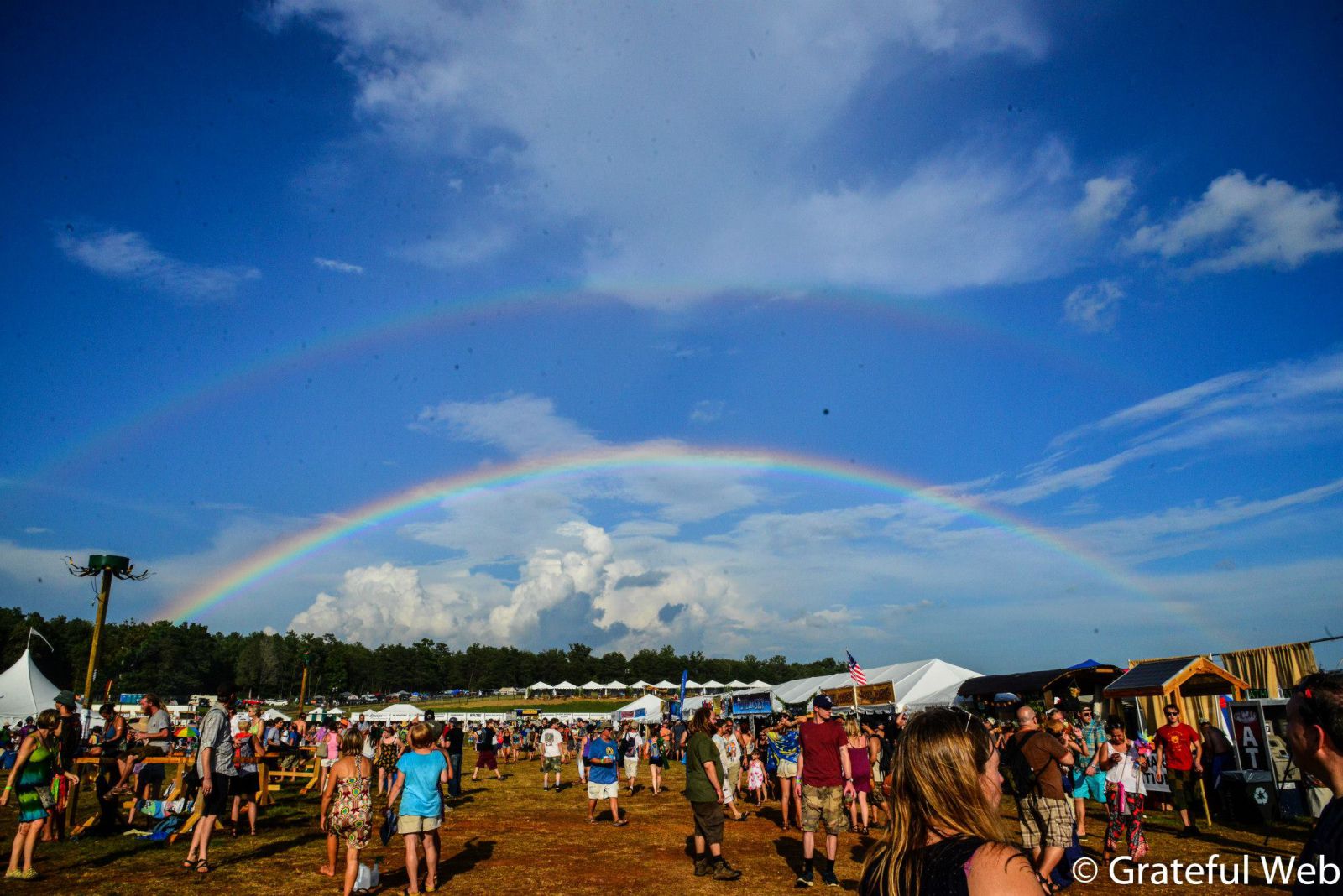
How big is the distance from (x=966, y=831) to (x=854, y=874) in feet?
31.7

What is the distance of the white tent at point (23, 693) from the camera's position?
38406mm

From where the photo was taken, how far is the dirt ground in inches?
382

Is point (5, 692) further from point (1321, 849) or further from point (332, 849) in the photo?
point (1321, 849)

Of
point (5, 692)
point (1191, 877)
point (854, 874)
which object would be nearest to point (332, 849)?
point (854, 874)

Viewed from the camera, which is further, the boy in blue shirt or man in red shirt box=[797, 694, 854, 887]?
the boy in blue shirt

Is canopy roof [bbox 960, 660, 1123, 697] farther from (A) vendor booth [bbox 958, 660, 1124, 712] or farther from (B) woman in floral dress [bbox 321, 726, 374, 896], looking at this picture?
(B) woman in floral dress [bbox 321, 726, 374, 896]

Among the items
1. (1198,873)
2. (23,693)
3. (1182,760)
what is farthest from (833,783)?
(23,693)

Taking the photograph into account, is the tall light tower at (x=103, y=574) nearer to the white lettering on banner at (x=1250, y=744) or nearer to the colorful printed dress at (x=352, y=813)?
the colorful printed dress at (x=352, y=813)

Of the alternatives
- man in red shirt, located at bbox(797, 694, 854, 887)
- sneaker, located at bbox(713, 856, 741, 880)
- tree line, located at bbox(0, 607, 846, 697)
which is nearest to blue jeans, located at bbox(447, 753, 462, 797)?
sneaker, located at bbox(713, 856, 741, 880)

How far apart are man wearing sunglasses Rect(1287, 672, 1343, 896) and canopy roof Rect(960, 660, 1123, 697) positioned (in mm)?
29650

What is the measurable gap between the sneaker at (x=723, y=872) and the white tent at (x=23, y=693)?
42.6m

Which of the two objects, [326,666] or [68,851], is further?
[326,666]

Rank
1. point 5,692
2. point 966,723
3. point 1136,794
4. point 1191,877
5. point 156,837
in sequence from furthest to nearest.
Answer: point 5,692 → point 156,837 → point 1136,794 → point 1191,877 → point 966,723

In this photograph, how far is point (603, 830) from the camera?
14.8 meters
